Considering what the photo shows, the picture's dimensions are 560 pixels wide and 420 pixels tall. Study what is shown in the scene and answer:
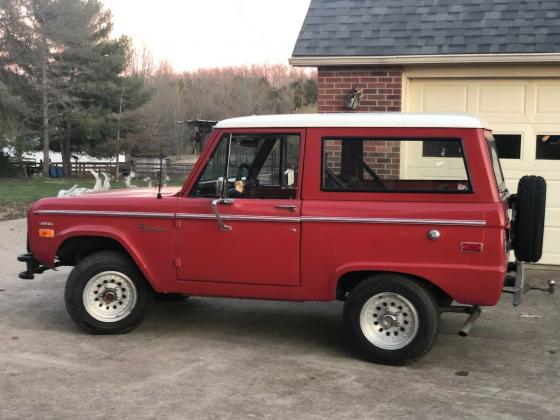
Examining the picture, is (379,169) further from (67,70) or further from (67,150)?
(67,150)

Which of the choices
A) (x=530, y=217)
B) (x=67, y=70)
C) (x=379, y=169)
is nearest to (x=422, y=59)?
(x=379, y=169)

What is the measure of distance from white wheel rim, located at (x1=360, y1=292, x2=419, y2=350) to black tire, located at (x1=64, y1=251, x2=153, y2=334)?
2.03m

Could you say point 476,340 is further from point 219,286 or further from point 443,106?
point 443,106

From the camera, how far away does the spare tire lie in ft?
16.4

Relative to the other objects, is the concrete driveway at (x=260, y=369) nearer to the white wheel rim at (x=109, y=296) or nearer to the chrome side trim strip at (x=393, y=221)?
the white wheel rim at (x=109, y=296)

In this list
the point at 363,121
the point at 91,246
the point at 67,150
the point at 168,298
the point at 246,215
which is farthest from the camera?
the point at 67,150

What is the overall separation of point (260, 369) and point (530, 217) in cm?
252

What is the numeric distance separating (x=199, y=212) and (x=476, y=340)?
2.81 m

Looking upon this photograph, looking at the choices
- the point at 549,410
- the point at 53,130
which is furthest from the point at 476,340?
the point at 53,130

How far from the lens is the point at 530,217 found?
5.04m

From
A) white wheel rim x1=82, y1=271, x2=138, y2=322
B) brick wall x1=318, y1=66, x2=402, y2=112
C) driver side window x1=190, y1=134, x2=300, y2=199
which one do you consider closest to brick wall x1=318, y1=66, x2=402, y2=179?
brick wall x1=318, y1=66, x2=402, y2=112

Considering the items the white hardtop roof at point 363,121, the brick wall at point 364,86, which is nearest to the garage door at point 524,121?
the brick wall at point 364,86

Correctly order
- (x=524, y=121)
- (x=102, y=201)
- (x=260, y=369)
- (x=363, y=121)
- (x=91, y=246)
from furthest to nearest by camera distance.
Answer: (x=524, y=121)
(x=91, y=246)
(x=102, y=201)
(x=363, y=121)
(x=260, y=369)

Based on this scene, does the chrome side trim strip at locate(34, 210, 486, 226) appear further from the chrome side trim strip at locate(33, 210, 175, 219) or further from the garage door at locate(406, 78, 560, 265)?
the garage door at locate(406, 78, 560, 265)
